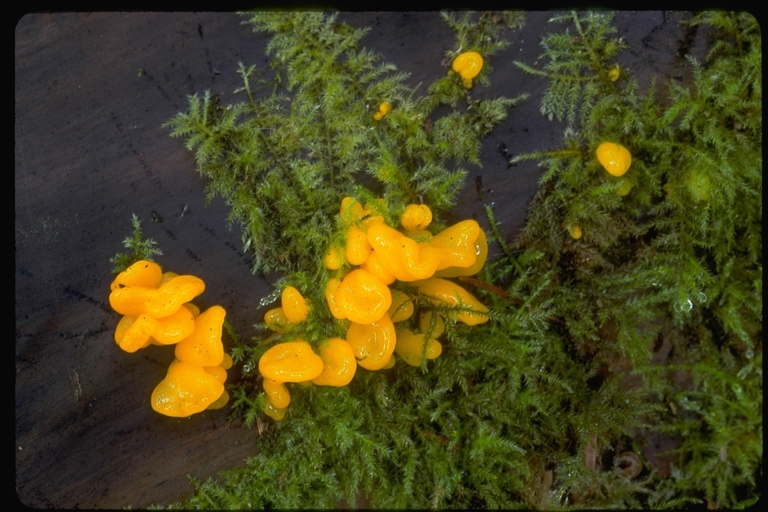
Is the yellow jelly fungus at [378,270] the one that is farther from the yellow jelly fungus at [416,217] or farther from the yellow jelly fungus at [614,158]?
the yellow jelly fungus at [614,158]

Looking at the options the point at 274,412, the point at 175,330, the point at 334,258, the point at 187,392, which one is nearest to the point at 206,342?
the point at 175,330

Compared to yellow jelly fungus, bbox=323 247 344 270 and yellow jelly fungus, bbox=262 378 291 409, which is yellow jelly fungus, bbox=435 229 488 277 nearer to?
yellow jelly fungus, bbox=323 247 344 270

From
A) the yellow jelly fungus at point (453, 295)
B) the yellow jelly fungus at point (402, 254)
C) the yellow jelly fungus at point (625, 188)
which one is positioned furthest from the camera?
the yellow jelly fungus at point (625, 188)

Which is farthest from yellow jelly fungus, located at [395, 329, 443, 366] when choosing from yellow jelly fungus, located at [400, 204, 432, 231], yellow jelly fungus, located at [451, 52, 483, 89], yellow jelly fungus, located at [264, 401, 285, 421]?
yellow jelly fungus, located at [451, 52, 483, 89]

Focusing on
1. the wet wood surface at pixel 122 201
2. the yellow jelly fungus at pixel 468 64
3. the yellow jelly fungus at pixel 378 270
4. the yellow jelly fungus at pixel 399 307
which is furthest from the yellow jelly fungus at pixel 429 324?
Result: the yellow jelly fungus at pixel 468 64

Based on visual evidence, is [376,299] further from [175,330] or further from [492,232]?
[175,330]

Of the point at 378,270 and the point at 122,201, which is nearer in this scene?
the point at 378,270
